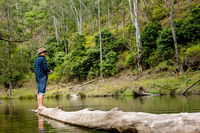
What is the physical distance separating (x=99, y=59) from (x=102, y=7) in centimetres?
1892

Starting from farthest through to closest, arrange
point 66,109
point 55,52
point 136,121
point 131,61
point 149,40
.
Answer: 1. point 55,52
2. point 131,61
3. point 149,40
4. point 66,109
5. point 136,121

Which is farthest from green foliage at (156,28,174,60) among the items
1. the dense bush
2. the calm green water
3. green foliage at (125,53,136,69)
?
the calm green water

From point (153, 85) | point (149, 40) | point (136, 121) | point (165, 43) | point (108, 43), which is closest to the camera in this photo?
point (136, 121)

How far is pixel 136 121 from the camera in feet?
14.9

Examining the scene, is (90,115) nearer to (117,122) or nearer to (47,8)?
(117,122)

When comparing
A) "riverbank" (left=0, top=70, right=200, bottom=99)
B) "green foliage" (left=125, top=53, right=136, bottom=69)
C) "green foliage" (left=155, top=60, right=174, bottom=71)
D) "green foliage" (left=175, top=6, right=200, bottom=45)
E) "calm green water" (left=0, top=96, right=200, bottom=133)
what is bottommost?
"calm green water" (left=0, top=96, right=200, bottom=133)

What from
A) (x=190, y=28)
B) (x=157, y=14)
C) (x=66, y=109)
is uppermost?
(x=157, y=14)

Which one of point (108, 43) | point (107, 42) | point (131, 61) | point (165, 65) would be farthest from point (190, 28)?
point (107, 42)

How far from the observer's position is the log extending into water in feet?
12.6

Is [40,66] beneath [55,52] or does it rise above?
beneath

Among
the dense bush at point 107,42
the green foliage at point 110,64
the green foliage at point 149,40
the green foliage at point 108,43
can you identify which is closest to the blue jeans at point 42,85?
the green foliage at point 149,40

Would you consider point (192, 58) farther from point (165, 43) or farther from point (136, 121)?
point (136, 121)

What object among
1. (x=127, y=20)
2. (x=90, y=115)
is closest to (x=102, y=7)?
(x=127, y=20)

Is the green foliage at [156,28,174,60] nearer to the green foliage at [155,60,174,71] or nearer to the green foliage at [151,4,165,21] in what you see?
the green foliage at [155,60,174,71]
